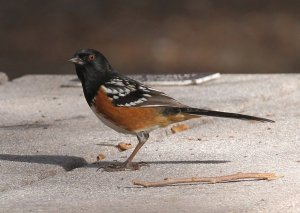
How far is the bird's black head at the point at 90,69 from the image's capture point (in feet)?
24.9

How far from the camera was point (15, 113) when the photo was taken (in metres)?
9.22

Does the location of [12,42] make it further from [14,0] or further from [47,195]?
[47,195]

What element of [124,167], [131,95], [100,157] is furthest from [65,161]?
[131,95]

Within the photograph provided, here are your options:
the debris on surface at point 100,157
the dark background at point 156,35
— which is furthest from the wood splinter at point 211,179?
the dark background at point 156,35

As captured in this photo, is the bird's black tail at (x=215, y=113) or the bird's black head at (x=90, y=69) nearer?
the bird's black tail at (x=215, y=113)

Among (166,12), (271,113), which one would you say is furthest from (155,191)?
(166,12)

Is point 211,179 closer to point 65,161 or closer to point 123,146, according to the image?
point 65,161

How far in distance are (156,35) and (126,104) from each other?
1101 cm

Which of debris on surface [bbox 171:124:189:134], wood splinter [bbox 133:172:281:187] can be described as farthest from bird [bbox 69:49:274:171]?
debris on surface [bbox 171:124:189:134]

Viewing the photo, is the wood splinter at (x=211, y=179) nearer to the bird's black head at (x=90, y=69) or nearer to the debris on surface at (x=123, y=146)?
the bird's black head at (x=90, y=69)

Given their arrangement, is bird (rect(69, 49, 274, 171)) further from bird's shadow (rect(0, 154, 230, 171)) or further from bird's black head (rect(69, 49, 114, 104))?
bird's shadow (rect(0, 154, 230, 171))

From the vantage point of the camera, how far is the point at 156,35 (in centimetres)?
1845

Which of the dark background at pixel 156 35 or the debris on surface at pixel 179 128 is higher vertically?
the debris on surface at pixel 179 128

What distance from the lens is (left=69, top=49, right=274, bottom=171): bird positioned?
745 centimetres
